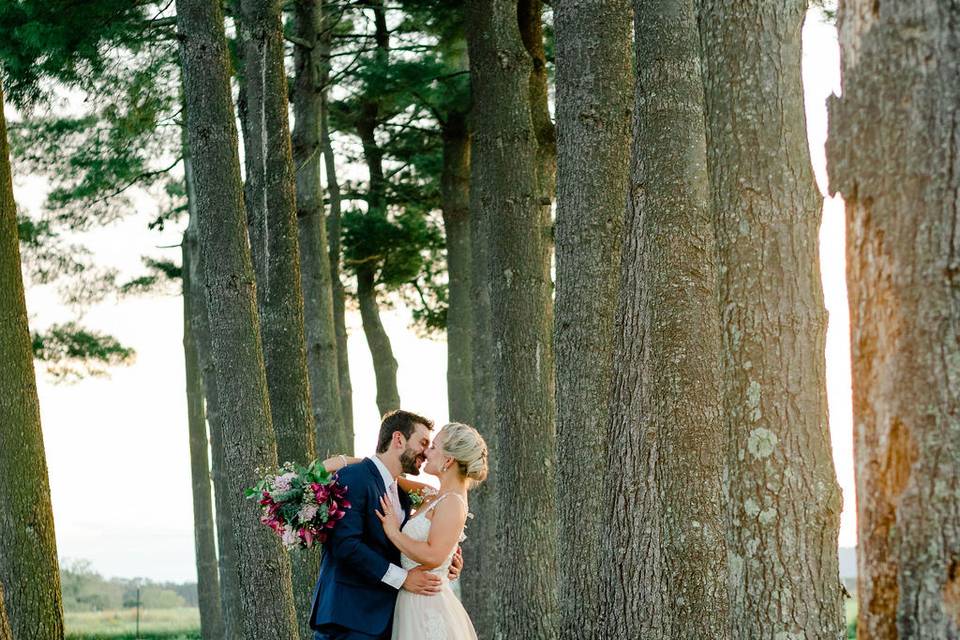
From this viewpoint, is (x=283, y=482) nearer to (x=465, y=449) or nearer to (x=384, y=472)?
(x=384, y=472)

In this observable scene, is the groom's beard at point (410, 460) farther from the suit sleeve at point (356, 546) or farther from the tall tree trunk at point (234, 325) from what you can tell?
the tall tree trunk at point (234, 325)

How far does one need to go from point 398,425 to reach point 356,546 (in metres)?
0.76

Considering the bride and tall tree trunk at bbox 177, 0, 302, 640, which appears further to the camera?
tall tree trunk at bbox 177, 0, 302, 640

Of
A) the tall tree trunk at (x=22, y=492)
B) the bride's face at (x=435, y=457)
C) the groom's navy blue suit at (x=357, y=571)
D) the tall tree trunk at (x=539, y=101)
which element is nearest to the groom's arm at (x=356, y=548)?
the groom's navy blue suit at (x=357, y=571)

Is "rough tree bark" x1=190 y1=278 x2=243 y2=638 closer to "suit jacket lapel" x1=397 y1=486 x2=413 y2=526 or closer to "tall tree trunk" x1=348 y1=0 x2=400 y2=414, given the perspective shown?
"tall tree trunk" x1=348 y1=0 x2=400 y2=414

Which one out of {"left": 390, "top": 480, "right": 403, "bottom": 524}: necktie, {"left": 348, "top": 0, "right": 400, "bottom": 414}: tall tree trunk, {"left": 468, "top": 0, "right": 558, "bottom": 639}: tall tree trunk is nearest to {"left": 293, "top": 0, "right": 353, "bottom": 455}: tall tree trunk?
{"left": 468, "top": 0, "right": 558, "bottom": 639}: tall tree trunk

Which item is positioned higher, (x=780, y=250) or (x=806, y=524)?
(x=780, y=250)

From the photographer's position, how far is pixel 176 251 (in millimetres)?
22328

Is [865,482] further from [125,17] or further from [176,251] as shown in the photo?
[176,251]

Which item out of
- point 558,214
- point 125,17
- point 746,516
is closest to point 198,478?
point 125,17

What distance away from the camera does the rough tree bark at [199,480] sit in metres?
20.5

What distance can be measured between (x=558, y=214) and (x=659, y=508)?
9.31 ft

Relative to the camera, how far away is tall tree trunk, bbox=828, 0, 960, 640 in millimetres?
3916

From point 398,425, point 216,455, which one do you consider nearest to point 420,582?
point 398,425
